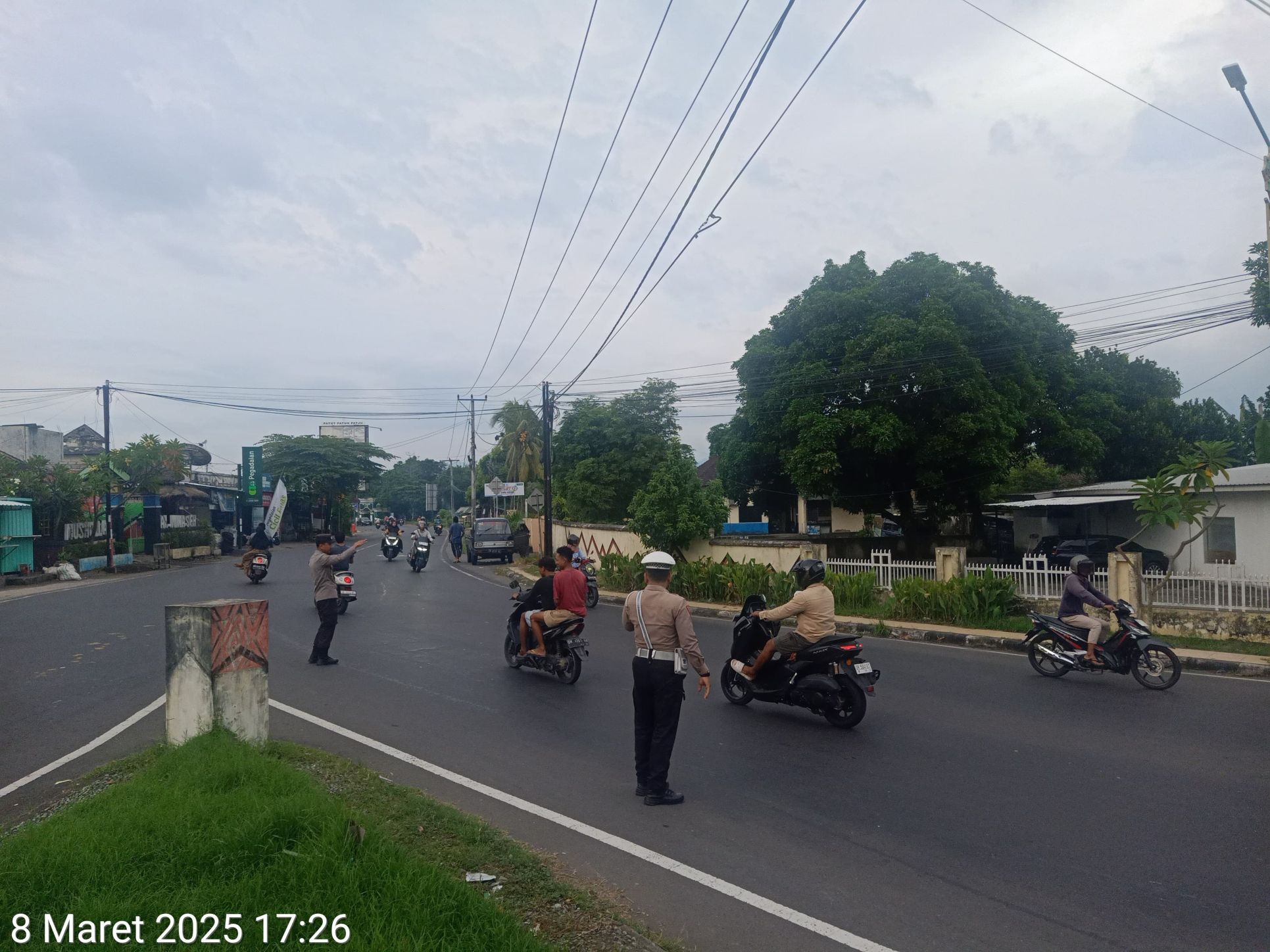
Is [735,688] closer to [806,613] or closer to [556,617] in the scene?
[806,613]

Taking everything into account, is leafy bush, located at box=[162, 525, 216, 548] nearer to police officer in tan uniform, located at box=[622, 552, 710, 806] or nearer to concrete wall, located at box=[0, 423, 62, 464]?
concrete wall, located at box=[0, 423, 62, 464]

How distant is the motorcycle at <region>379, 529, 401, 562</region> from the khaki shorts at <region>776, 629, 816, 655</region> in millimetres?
→ 28958

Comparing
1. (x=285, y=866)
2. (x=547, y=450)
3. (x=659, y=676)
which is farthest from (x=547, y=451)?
(x=285, y=866)

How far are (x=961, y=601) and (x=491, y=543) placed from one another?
24.5 meters

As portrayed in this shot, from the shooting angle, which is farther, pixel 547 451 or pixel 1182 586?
pixel 547 451

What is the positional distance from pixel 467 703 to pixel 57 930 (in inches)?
234

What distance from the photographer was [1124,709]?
905 cm

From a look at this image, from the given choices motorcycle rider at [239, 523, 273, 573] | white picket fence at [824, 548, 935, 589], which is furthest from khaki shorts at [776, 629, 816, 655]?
motorcycle rider at [239, 523, 273, 573]

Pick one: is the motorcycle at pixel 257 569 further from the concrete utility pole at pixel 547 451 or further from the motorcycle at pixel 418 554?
the concrete utility pole at pixel 547 451

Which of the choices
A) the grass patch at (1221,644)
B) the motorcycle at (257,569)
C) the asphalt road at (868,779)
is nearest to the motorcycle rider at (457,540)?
the motorcycle at (257,569)

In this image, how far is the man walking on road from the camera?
37.5 ft

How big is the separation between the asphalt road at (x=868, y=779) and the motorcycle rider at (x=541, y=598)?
769 millimetres

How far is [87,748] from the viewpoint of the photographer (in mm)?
7469

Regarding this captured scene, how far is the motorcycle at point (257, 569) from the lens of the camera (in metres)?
24.9
